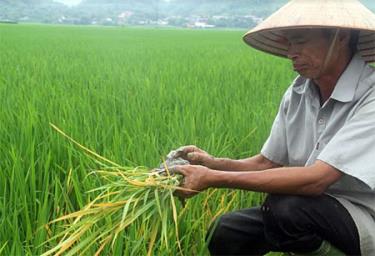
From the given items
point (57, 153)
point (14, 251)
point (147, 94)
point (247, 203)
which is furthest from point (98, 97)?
point (14, 251)

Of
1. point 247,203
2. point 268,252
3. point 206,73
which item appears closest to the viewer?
point 268,252

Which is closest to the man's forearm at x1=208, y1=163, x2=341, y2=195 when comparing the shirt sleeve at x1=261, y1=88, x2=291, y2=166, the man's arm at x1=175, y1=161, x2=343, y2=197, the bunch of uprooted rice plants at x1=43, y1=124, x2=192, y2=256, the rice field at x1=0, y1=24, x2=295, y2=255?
the man's arm at x1=175, y1=161, x2=343, y2=197

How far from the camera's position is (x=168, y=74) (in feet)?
17.0

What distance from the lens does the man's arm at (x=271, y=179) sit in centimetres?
148

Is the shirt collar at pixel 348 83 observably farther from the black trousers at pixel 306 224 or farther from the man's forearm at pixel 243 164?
the man's forearm at pixel 243 164

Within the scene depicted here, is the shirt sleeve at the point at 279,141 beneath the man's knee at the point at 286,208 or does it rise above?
above

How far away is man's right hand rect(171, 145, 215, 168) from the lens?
1679 millimetres

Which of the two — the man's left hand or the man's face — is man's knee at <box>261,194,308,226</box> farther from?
the man's face

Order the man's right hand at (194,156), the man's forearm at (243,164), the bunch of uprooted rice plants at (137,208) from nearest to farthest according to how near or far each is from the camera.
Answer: the bunch of uprooted rice plants at (137,208) < the man's right hand at (194,156) < the man's forearm at (243,164)

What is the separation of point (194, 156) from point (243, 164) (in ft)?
0.86

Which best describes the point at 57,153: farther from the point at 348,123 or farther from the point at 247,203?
the point at 348,123

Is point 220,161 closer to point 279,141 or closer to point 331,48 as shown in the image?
point 279,141

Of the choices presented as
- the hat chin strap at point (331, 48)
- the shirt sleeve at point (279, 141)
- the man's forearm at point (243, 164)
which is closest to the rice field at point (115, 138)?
the man's forearm at point (243, 164)

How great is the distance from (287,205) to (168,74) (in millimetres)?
3698
